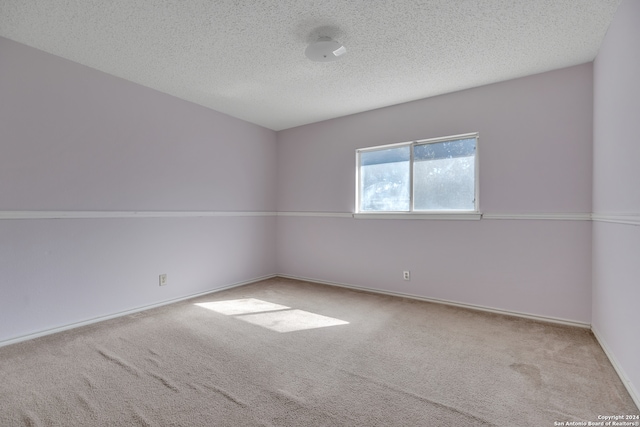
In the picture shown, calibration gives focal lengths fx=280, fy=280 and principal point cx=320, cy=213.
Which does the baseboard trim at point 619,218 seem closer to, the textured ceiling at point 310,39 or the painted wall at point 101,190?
the textured ceiling at point 310,39

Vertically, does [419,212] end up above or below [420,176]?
below

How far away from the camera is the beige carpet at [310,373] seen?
1.46 metres

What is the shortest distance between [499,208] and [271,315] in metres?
2.60

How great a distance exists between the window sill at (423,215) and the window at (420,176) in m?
0.07

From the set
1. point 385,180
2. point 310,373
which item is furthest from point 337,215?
point 310,373

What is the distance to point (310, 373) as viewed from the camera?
1838 millimetres

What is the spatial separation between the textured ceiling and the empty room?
21mm

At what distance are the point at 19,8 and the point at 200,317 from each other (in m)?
2.72

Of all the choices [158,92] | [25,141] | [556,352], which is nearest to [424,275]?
[556,352]

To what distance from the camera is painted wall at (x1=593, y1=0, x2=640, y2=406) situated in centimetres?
162

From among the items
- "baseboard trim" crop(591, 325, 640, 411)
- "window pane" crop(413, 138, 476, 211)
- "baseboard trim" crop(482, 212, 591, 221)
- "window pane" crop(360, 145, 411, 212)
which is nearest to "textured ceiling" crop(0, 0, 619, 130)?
"window pane" crop(413, 138, 476, 211)

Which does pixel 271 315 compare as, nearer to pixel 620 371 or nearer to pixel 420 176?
pixel 420 176

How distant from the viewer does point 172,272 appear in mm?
3275

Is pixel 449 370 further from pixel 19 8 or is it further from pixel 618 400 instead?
pixel 19 8
